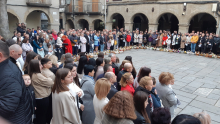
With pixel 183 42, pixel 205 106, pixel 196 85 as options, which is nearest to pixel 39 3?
pixel 183 42

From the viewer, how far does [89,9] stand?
22.6 m

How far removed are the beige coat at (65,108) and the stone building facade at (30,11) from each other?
50.7ft

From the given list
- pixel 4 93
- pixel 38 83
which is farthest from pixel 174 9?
pixel 4 93

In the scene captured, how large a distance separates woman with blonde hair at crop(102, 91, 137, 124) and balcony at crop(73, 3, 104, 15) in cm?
2052

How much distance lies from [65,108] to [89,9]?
Answer: 21.3 meters

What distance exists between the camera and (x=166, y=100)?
12.1 ft

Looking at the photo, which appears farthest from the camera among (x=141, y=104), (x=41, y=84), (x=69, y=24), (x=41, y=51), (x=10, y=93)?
(x=69, y=24)

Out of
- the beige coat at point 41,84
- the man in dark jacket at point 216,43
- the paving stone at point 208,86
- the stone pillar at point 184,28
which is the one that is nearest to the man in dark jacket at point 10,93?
the beige coat at point 41,84

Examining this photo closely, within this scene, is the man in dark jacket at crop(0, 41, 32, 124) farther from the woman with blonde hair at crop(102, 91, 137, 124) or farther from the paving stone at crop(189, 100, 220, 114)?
the paving stone at crop(189, 100, 220, 114)

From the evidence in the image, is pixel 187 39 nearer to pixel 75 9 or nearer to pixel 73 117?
pixel 73 117

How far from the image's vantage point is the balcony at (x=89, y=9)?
22.0m

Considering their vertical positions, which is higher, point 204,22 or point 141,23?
point 141,23

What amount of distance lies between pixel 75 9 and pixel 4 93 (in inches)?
903

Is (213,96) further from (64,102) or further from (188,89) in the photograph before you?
(64,102)
